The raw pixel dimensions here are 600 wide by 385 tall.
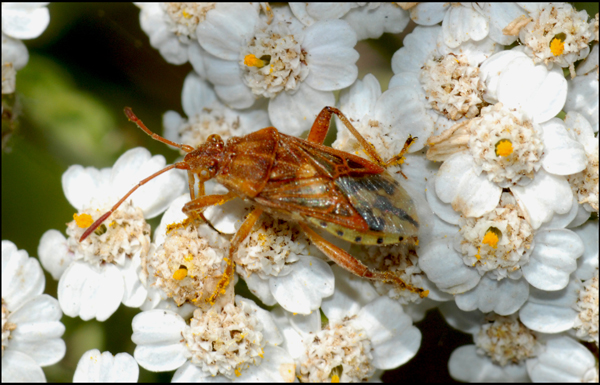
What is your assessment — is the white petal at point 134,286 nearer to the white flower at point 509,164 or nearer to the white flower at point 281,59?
the white flower at point 281,59

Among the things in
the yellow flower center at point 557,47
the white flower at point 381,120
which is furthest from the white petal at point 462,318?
the yellow flower center at point 557,47

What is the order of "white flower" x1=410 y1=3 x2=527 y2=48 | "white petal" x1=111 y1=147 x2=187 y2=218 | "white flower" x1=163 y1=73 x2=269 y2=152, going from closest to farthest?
1. "white flower" x1=410 y1=3 x2=527 y2=48
2. "white petal" x1=111 y1=147 x2=187 y2=218
3. "white flower" x1=163 y1=73 x2=269 y2=152

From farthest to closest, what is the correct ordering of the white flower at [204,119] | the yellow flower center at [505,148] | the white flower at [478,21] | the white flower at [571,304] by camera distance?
the white flower at [204,119] < the white flower at [571,304] < the white flower at [478,21] < the yellow flower center at [505,148]

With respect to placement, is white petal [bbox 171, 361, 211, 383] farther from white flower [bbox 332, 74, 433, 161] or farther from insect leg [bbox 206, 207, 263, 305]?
white flower [bbox 332, 74, 433, 161]

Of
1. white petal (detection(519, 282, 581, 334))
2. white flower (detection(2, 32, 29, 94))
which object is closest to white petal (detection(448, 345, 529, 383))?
white petal (detection(519, 282, 581, 334))

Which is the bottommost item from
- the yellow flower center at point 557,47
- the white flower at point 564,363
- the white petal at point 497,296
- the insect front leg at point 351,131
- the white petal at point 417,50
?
the white flower at point 564,363

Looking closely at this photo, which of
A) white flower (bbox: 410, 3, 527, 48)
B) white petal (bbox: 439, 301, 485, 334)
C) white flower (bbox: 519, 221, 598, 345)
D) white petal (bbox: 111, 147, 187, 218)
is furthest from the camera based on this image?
white petal (bbox: 439, 301, 485, 334)

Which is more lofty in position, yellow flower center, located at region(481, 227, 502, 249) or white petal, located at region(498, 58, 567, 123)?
white petal, located at region(498, 58, 567, 123)

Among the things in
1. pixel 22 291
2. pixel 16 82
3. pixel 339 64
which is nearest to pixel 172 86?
pixel 16 82
